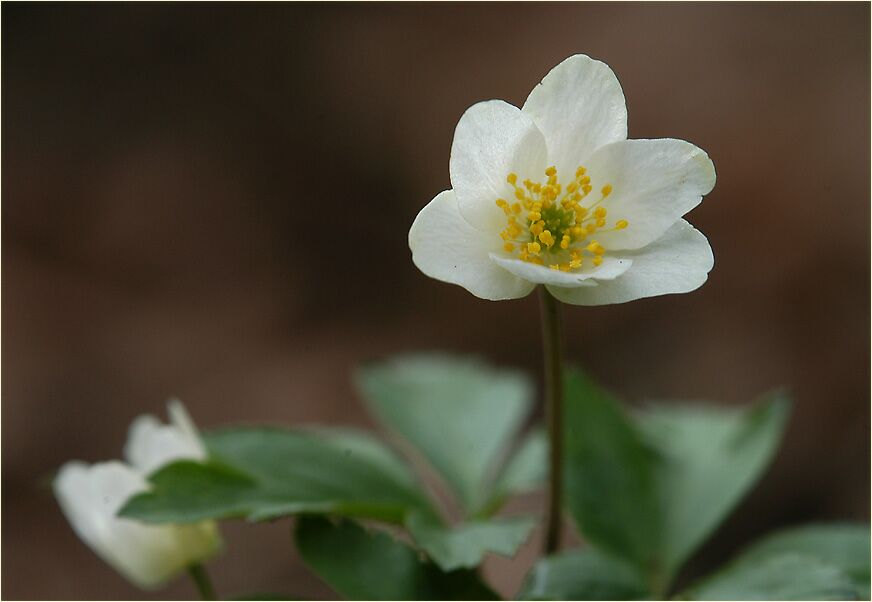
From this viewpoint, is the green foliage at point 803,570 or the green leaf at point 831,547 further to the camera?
the green leaf at point 831,547

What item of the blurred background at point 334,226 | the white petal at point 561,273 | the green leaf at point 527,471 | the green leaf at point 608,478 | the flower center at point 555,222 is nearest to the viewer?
the white petal at point 561,273

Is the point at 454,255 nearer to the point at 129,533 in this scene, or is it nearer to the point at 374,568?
the point at 374,568

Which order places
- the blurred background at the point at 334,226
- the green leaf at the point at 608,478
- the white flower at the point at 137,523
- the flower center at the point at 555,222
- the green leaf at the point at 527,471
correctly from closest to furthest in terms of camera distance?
the flower center at the point at 555,222 < the white flower at the point at 137,523 < the green leaf at the point at 608,478 < the green leaf at the point at 527,471 < the blurred background at the point at 334,226

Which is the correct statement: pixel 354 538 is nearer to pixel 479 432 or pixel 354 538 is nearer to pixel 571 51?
pixel 479 432

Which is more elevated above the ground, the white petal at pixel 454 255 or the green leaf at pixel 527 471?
the white petal at pixel 454 255

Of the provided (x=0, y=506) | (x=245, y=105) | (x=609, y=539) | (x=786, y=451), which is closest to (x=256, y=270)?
(x=245, y=105)

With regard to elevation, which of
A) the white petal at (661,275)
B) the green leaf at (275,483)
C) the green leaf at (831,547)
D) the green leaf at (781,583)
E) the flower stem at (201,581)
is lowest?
the green leaf at (831,547)

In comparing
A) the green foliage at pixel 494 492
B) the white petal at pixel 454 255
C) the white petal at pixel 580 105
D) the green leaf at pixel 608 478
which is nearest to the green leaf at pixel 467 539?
the green foliage at pixel 494 492

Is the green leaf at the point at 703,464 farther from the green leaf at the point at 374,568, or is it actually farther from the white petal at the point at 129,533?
the white petal at the point at 129,533
